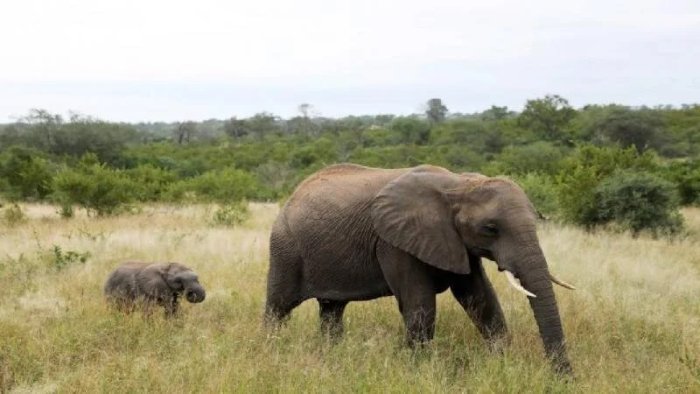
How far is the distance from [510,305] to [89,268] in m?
5.88

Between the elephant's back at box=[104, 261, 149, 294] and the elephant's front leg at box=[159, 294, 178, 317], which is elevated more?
the elephant's back at box=[104, 261, 149, 294]

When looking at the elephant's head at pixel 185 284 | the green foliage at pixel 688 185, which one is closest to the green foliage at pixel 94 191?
the elephant's head at pixel 185 284

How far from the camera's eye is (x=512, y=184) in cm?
523

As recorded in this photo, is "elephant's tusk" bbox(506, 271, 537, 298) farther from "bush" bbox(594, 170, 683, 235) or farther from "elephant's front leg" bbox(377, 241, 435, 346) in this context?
"bush" bbox(594, 170, 683, 235)

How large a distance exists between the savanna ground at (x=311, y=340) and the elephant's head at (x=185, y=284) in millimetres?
225

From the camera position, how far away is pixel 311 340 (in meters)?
6.34

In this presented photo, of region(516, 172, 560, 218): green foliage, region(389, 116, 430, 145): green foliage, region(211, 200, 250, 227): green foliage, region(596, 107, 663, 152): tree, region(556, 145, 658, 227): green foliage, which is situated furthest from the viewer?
region(389, 116, 430, 145): green foliage

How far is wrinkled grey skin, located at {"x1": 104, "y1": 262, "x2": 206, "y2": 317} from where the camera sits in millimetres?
7641

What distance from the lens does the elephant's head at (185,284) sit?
25.2 ft

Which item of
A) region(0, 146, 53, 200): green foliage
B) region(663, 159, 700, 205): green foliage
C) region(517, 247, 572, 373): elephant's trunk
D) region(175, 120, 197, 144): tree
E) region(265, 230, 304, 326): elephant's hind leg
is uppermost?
region(517, 247, 572, 373): elephant's trunk

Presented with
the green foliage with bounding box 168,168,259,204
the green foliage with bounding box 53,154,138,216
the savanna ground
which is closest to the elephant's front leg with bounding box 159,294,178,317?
the savanna ground

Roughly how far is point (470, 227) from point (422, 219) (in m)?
0.39

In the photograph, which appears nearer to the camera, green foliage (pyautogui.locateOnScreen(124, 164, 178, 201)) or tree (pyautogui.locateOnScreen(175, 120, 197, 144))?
green foliage (pyautogui.locateOnScreen(124, 164, 178, 201))

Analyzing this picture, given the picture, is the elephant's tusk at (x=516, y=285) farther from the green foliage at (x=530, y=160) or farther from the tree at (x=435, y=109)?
the tree at (x=435, y=109)
